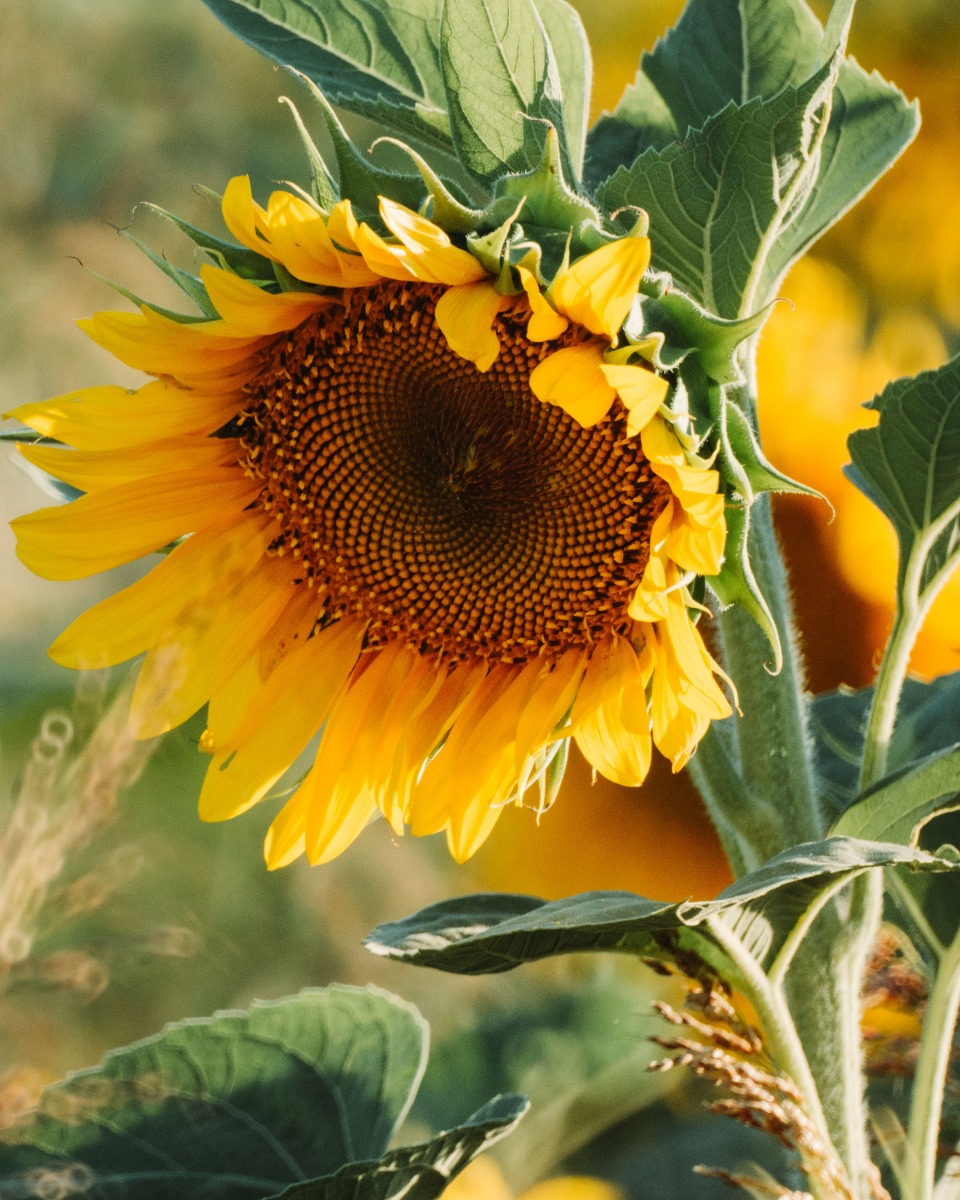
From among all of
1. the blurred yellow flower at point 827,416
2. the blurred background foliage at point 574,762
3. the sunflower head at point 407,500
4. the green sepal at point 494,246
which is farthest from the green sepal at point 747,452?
the blurred yellow flower at point 827,416

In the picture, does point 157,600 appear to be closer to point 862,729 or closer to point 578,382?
point 578,382

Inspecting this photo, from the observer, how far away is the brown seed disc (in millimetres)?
680

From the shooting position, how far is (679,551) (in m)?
0.61

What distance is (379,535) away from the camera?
29.9 inches

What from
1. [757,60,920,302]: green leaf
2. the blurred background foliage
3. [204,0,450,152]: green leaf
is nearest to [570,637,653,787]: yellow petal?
[757,60,920,302]: green leaf

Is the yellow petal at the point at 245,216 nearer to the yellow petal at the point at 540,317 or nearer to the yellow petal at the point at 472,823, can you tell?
the yellow petal at the point at 540,317

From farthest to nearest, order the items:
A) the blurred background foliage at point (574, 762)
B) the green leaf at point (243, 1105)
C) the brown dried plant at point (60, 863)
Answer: the blurred background foliage at point (574, 762)
the green leaf at point (243, 1105)
the brown dried plant at point (60, 863)

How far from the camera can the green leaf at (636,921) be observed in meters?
0.54

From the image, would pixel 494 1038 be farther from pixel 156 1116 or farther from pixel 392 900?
pixel 156 1116

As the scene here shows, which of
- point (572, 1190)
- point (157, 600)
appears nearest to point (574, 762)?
point (572, 1190)

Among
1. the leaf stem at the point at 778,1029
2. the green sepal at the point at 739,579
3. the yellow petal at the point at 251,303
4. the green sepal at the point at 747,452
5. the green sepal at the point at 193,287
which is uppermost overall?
the green sepal at the point at 193,287

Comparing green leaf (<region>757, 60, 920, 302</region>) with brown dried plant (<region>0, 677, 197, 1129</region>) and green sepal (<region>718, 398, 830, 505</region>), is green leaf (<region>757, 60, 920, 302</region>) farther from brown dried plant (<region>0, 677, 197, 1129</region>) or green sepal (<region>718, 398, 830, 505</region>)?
brown dried plant (<region>0, 677, 197, 1129</region>)

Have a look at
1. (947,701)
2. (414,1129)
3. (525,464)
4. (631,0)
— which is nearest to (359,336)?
(525,464)

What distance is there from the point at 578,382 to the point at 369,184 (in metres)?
0.13
